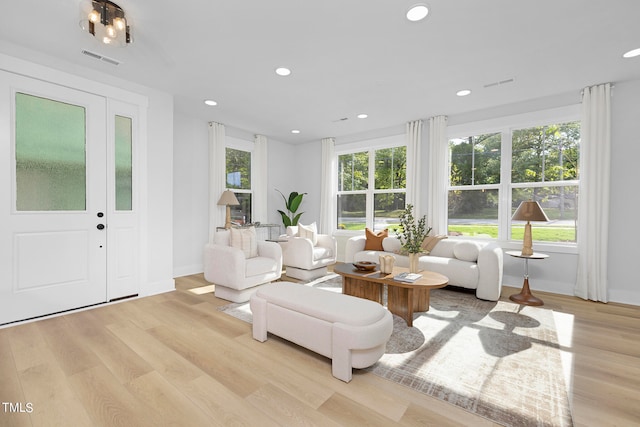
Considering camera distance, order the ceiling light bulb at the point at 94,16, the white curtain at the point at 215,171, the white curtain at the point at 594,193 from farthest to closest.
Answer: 1. the white curtain at the point at 215,171
2. the white curtain at the point at 594,193
3. the ceiling light bulb at the point at 94,16

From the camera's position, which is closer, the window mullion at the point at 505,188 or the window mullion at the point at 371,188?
the window mullion at the point at 505,188

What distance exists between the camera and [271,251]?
393 centimetres

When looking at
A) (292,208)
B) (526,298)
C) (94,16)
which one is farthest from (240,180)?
(526,298)

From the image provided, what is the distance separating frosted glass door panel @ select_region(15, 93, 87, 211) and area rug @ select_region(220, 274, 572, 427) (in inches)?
86.4

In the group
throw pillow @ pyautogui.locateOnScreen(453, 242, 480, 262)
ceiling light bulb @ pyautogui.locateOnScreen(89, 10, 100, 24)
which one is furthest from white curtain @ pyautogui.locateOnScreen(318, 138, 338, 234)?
ceiling light bulb @ pyautogui.locateOnScreen(89, 10, 100, 24)

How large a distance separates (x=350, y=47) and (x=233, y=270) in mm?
2746

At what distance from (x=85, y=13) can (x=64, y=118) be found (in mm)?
1512

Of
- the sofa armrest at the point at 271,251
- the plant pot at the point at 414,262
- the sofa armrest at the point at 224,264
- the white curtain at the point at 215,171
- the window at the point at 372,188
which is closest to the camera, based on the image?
the plant pot at the point at 414,262

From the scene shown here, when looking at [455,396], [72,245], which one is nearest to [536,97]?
[455,396]

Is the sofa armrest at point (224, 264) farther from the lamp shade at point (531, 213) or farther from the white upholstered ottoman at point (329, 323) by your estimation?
the lamp shade at point (531, 213)

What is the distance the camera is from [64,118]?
3.09 metres

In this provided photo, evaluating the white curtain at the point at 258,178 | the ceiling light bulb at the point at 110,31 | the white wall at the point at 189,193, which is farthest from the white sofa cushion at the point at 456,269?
the ceiling light bulb at the point at 110,31

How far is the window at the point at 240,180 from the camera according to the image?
5.56 metres

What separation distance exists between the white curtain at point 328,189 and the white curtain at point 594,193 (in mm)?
4114
